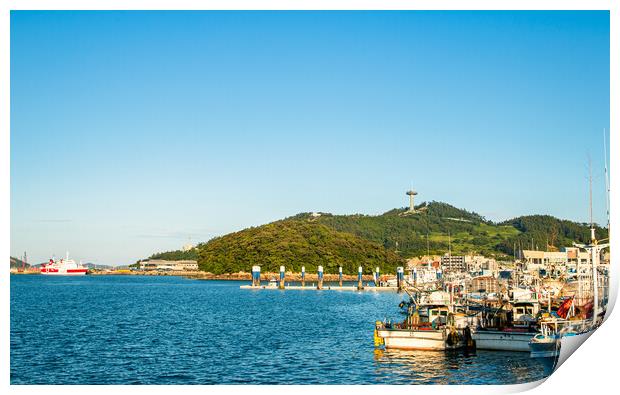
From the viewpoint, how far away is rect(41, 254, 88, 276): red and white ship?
485ft

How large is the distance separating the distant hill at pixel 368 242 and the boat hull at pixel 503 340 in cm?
6537

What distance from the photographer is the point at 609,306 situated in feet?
66.8

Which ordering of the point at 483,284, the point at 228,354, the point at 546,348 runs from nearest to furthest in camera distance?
the point at 546,348 → the point at 228,354 → the point at 483,284

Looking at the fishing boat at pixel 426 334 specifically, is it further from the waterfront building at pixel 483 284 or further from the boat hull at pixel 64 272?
the boat hull at pixel 64 272

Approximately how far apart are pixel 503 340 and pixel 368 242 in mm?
85953

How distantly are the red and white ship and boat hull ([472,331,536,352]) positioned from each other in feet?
441

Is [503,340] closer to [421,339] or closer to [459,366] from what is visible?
[421,339]

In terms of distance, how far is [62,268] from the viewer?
14962 cm

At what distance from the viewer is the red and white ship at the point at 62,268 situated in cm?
14788

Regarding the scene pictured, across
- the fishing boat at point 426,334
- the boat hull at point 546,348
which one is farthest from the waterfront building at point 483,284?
the boat hull at point 546,348

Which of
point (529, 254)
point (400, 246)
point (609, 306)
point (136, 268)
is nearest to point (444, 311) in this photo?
point (609, 306)

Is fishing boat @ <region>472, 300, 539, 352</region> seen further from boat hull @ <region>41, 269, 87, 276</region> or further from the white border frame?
boat hull @ <region>41, 269, 87, 276</region>

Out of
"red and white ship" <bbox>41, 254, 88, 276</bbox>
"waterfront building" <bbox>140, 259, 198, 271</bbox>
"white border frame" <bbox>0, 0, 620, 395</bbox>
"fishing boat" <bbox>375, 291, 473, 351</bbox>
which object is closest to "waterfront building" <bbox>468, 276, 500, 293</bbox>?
"fishing boat" <bbox>375, 291, 473, 351</bbox>
